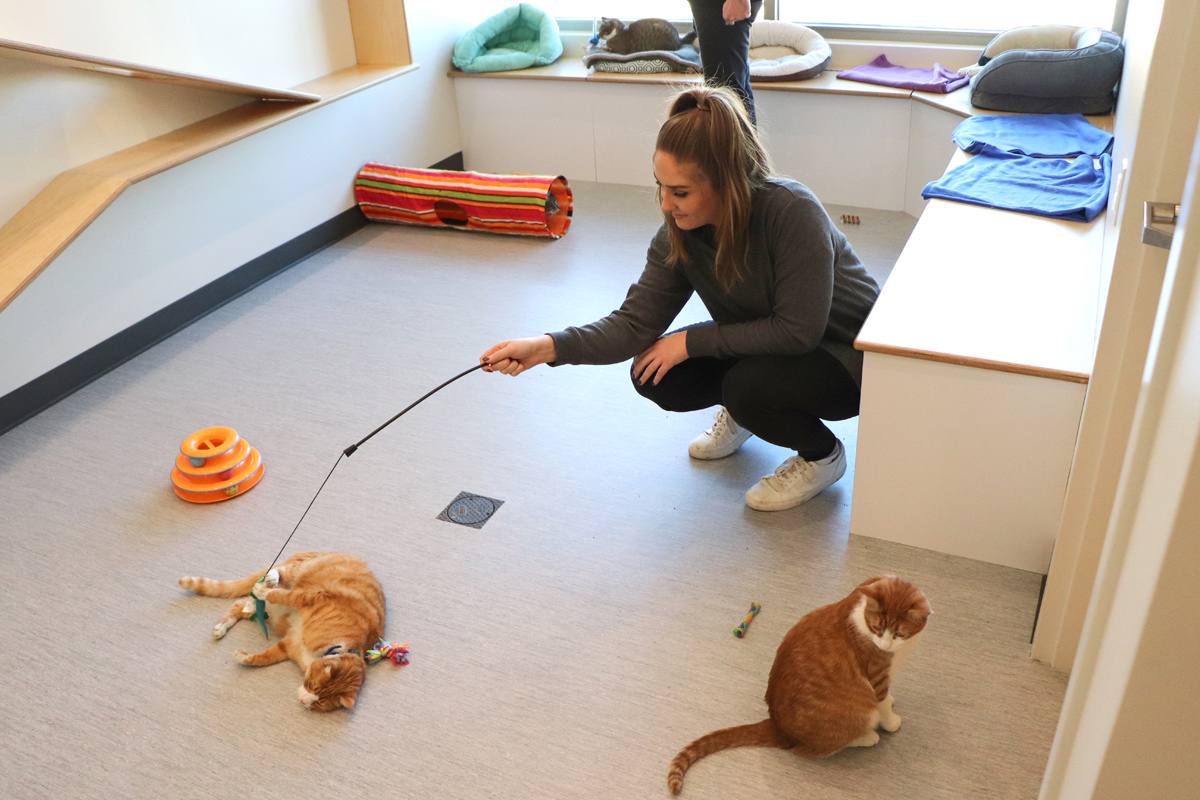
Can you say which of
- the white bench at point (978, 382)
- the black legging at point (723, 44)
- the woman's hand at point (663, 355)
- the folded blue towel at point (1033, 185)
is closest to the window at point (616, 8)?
the black legging at point (723, 44)

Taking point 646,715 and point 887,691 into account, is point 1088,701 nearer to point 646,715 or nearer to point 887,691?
point 887,691

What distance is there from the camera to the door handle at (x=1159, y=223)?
1130 mm

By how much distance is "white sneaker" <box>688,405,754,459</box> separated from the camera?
7.72 feet

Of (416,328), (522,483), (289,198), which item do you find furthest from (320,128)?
(522,483)

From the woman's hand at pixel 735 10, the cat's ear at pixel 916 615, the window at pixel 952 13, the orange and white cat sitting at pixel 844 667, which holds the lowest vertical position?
the orange and white cat sitting at pixel 844 667

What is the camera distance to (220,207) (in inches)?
131

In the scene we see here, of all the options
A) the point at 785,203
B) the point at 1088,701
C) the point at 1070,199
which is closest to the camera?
the point at 1088,701

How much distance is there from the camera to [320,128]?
12.3 feet

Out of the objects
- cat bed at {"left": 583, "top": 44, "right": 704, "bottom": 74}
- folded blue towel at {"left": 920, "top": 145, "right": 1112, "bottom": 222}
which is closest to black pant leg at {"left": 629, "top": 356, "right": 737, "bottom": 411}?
folded blue towel at {"left": 920, "top": 145, "right": 1112, "bottom": 222}

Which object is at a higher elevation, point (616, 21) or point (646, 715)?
point (616, 21)

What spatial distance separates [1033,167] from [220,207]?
108 inches

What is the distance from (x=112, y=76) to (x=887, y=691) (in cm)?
294

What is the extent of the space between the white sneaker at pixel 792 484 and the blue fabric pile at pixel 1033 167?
3.20ft

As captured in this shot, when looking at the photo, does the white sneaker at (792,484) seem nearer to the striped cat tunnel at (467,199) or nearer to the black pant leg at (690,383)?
the black pant leg at (690,383)
